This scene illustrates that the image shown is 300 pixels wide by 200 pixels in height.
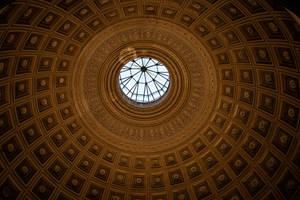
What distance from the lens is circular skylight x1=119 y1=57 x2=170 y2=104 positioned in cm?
2512

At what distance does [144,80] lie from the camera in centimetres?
2619

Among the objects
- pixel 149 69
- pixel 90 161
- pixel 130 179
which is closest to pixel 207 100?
pixel 149 69

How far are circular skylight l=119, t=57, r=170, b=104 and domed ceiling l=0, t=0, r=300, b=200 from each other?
154cm

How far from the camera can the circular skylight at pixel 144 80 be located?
25125mm

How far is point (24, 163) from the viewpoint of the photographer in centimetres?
1958

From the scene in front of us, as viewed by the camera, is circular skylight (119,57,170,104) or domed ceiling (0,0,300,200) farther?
circular skylight (119,57,170,104)

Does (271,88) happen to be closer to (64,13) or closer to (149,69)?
(149,69)

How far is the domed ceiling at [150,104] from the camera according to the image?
56.5 feet

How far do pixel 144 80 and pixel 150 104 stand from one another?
9.22 ft

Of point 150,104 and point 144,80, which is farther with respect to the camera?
point 144,80

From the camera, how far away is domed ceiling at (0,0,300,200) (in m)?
17.2

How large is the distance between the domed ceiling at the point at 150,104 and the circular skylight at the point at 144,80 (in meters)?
1.54

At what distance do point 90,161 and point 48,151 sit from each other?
3.41 m

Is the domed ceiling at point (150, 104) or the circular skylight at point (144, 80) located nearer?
the domed ceiling at point (150, 104)
